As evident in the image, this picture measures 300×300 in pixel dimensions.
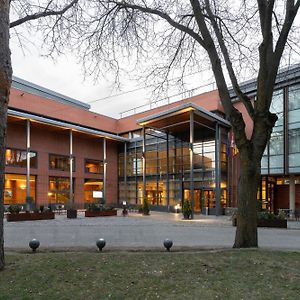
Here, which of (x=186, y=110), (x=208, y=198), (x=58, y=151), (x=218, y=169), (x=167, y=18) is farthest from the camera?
(x=58, y=151)

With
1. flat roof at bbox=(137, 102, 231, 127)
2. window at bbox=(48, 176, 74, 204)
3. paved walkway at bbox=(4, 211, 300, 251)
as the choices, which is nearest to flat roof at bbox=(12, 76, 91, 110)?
window at bbox=(48, 176, 74, 204)

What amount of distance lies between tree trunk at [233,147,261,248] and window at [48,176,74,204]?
31966 mm

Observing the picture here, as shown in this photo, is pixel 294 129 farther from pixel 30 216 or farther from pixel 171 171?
pixel 30 216

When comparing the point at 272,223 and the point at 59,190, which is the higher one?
the point at 59,190

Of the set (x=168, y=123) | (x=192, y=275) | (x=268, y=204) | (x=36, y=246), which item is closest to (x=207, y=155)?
(x=168, y=123)

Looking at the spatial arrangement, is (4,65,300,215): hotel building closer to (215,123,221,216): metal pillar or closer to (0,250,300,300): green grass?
(215,123,221,216): metal pillar

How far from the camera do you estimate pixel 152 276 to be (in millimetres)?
6582

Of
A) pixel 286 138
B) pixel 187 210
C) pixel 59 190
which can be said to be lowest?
pixel 187 210

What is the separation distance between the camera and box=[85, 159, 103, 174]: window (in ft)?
145

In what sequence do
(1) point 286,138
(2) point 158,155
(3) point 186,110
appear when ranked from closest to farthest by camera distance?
(1) point 286,138
(3) point 186,110
(2) point 158,155

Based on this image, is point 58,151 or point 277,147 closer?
point 277,147

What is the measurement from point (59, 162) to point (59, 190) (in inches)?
123

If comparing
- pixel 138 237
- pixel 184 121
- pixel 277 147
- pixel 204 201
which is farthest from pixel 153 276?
pixel 204 201

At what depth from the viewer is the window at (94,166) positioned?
145 feet
